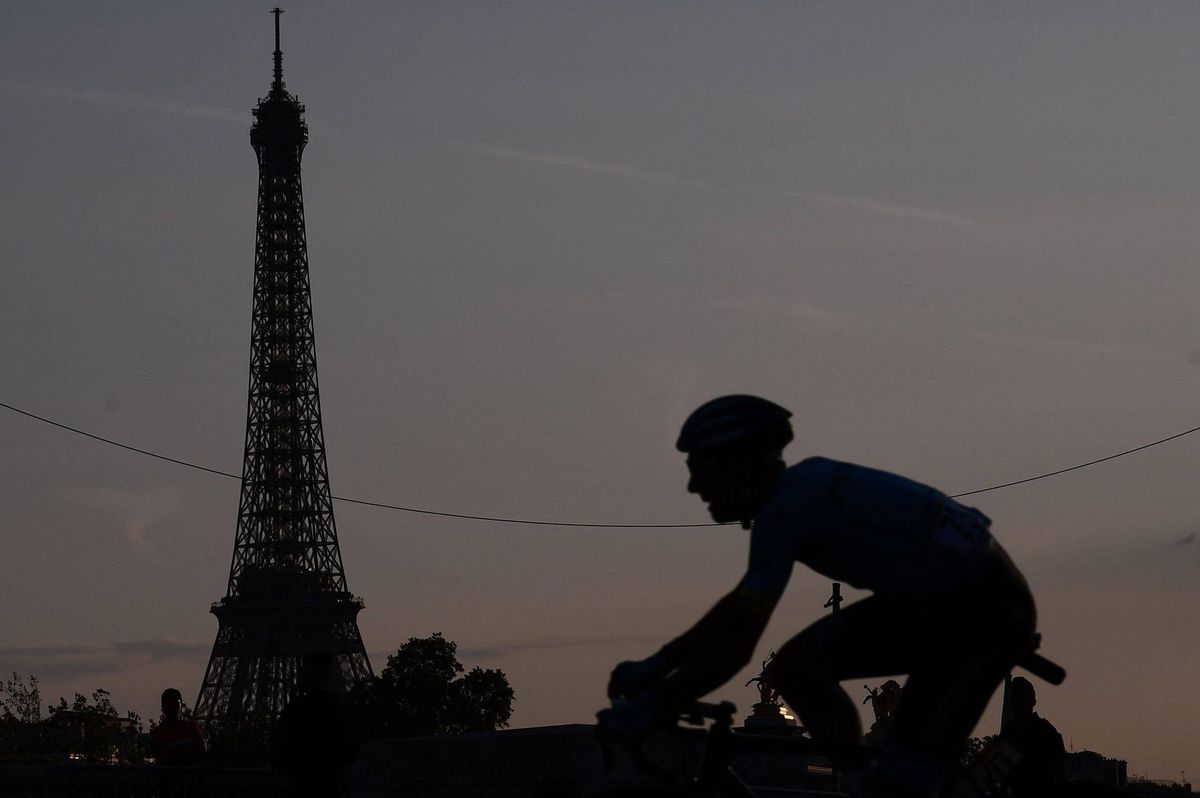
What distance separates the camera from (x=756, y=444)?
617cm

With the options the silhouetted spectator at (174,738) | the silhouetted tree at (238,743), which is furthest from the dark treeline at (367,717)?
the silhouetted spectator at (174,738)

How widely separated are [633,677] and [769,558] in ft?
1.96

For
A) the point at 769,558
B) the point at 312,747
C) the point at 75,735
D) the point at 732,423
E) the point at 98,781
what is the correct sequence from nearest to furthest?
the point at 769,558
the point at 732,423
the point at 312,747
the point at 98,781
the point at 75,735

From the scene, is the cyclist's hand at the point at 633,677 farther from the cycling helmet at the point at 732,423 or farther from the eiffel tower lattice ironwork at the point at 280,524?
the eiffel tower lattice ironwork at the point at 280,524

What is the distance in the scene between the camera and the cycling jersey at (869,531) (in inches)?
237

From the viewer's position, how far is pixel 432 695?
406 ft

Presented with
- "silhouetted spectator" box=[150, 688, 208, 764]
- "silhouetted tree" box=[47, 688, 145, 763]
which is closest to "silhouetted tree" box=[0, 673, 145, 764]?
→ "silhouetted tree" box=[47, 688, 145, 763]

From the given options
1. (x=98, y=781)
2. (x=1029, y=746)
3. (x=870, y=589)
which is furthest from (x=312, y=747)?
(x=870, y=589)

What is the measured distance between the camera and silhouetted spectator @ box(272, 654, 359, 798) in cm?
1478

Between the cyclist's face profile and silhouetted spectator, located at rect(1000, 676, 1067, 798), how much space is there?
4.50 ft

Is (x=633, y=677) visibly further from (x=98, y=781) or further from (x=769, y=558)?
(x=98, y=781)

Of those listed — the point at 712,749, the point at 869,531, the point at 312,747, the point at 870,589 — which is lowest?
the point at 712,749

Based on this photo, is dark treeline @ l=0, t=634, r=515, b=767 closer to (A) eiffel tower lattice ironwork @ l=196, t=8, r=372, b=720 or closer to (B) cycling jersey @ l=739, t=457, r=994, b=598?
(A) eiffel tower lattice ironwork @ l=196, t=8, r=372, b=720

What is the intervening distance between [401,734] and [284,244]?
A: 31.8 metres
